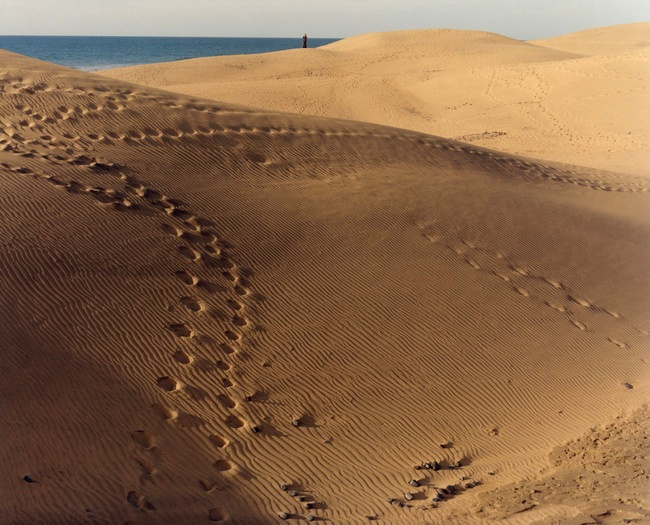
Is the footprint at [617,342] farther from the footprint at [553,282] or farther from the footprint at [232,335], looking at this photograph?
the footprint at [232,335]

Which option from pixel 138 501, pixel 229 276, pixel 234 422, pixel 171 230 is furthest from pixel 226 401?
pixel 171 230

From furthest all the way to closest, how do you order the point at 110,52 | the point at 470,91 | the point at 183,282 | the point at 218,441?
1. the point at 110,52
2. the point at 470,91
3. the point at 183,282
4. the point at 218,441

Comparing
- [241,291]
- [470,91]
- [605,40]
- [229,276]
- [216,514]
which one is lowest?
[216,514]

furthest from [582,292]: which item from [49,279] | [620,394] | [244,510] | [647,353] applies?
[49,279]

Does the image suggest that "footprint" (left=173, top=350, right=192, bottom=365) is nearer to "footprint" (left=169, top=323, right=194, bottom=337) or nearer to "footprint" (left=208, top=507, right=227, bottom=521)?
"footprint" (left=169, top=323, right=194, bottom=337)

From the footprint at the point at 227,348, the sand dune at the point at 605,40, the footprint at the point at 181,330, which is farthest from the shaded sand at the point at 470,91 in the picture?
the footprint at the point at 181,330

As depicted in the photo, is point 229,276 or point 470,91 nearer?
point 229,276

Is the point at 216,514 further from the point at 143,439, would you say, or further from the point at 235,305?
the point at 235,305
